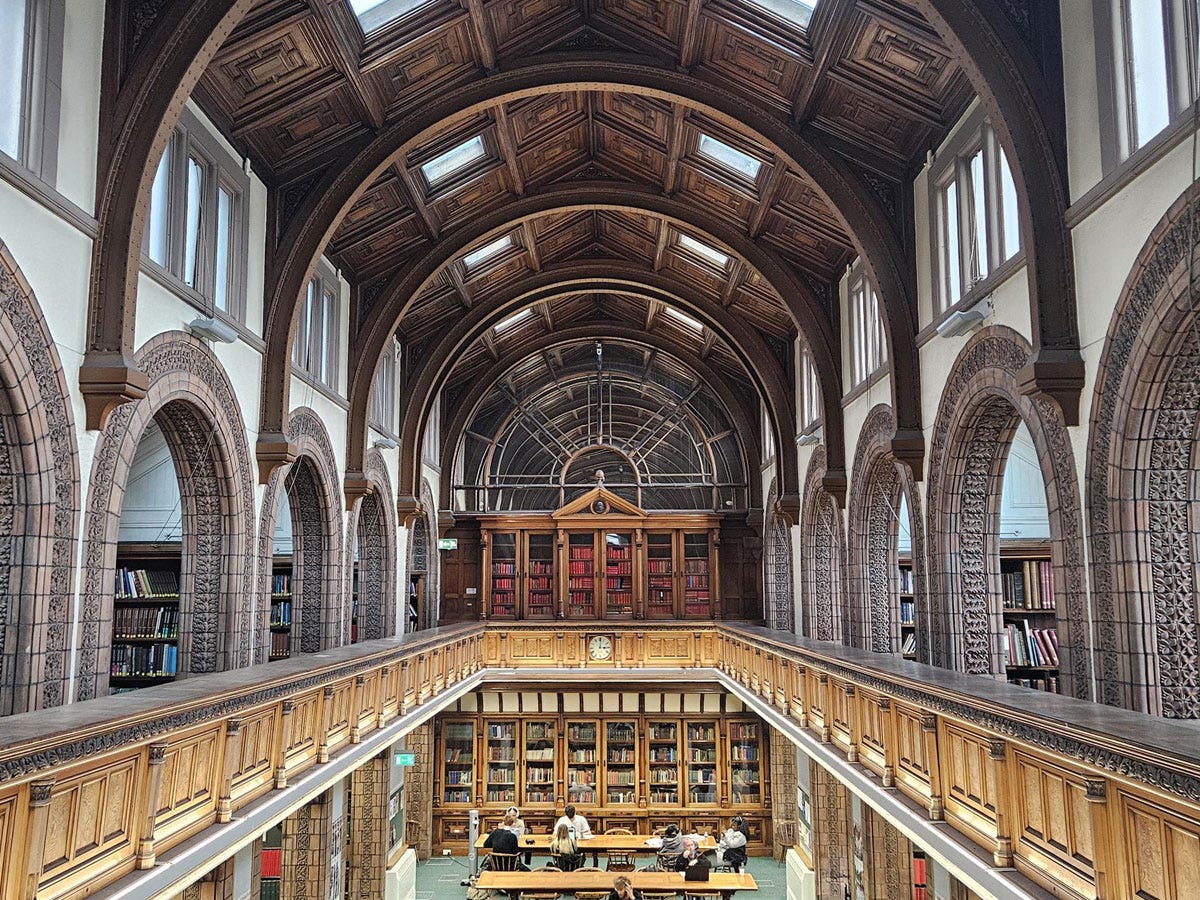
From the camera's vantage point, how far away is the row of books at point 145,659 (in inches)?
492

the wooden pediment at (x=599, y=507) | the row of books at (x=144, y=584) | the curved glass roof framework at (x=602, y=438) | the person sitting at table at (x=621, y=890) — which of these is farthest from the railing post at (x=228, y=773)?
the curved glass roof framework at (x=602, y=438)

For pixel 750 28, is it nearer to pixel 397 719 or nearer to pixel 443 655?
pixel 397 719

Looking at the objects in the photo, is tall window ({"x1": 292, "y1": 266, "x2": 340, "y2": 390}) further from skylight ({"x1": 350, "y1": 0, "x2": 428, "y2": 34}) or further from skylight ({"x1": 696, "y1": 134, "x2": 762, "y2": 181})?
skylight ({"x1": 696, "y1": 134, "x2": 762, "y2": 181})

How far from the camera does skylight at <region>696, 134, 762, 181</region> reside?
530 inches

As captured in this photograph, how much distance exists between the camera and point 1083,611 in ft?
23.7

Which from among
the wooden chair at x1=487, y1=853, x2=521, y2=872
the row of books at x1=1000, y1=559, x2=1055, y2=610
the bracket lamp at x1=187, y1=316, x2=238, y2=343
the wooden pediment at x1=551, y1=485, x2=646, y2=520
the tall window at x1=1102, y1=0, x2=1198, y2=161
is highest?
the tall window at x1=1102, y1=0, x2=1198, y2=161

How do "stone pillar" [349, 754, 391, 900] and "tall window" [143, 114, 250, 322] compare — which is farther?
"stone pillar" [349, 754, 391, 900]

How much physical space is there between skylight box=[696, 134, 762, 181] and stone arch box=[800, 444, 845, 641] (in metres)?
4.61

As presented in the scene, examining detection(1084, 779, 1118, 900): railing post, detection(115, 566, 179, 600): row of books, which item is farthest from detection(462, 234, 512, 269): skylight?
detection(1084, 779, 1118, 900): railing post

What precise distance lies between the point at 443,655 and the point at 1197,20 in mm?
11694

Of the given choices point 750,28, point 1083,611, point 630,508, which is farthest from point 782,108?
point 630,508

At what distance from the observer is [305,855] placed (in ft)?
39.0

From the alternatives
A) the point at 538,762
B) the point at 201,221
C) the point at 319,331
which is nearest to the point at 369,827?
the point at 538,762

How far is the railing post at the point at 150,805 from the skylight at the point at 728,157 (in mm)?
10542
